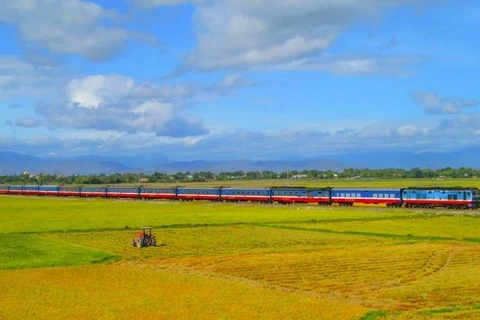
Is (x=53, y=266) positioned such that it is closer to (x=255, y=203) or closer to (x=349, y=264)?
(x=349, y=264)

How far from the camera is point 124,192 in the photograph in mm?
126562

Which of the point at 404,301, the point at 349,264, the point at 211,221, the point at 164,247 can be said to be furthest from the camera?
the point at 211,221

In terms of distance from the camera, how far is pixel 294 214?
73.4 m

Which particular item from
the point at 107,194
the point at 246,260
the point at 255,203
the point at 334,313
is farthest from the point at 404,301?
the point at 107,194

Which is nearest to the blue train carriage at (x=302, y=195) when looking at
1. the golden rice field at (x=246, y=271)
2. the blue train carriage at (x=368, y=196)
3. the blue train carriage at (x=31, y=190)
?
the blue train carriage at (x=368, y=196)

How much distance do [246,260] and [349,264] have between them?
6.02 meters

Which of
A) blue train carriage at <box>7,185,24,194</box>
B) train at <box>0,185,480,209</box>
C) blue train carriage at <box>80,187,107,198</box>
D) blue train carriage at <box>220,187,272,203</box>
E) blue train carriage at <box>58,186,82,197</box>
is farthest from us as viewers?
blue train carriage at <box>7,185,24,194</box>

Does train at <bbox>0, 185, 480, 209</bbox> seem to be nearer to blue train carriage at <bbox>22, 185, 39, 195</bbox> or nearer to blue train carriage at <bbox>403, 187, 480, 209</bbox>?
blue train carriage at <bbox>403, 187, 480, 209</bbox>

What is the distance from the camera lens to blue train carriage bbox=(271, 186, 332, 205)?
9094 cm

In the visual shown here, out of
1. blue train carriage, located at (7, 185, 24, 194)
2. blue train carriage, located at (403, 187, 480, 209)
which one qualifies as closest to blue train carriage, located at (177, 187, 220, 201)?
blue train carriage, located at (403, 187, 480, 209)

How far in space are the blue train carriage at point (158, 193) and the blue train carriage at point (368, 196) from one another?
34269mm

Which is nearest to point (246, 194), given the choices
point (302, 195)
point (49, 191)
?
point (302, 195)

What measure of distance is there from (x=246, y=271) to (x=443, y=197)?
49386mm

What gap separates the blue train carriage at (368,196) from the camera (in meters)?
82.8
